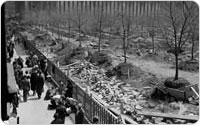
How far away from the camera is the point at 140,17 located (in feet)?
119

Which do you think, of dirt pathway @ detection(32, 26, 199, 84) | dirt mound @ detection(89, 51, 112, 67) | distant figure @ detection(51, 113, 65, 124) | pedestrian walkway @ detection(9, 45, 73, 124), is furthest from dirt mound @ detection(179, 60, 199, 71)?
distant figure @ detection(51, 113, 65, 124)

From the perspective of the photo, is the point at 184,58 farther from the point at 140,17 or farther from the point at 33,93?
the point at 140,17

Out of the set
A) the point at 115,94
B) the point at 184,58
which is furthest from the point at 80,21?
the point at 115,94

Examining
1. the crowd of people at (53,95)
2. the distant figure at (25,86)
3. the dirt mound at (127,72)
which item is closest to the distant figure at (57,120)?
the crowd of people at (53,95)

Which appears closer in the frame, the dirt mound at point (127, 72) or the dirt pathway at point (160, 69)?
the dirt mound at point (127, 72)

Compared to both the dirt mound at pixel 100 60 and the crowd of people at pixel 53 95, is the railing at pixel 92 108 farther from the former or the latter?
the dirt mound at pixel 100 60

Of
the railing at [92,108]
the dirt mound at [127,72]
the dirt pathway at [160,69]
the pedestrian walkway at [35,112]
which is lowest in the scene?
the dirt pathway at [160,69]

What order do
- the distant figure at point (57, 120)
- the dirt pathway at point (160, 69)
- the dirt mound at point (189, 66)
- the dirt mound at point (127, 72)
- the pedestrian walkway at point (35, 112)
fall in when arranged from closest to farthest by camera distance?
the distant figure at point (57, 120) → the pedestrian walkway at point (35, 112) → the dirt mound at point (127, 72) → the dirt pathway at point (160, 69) → the dirt mound at point (189, 66)

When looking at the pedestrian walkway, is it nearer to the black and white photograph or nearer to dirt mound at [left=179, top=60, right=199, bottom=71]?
the black and white photograph

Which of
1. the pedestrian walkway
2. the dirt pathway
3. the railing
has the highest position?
the railing

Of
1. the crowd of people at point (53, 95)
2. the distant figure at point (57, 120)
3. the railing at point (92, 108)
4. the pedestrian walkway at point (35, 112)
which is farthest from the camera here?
the pedestrian walkway at point (35, 112)

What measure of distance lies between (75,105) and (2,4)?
2.92 metres

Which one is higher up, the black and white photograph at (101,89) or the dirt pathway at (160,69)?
the black and white photograph at (101,89)

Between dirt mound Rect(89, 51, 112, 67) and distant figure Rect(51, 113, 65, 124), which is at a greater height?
distant figure Rect(51, 113, 65, 124)
